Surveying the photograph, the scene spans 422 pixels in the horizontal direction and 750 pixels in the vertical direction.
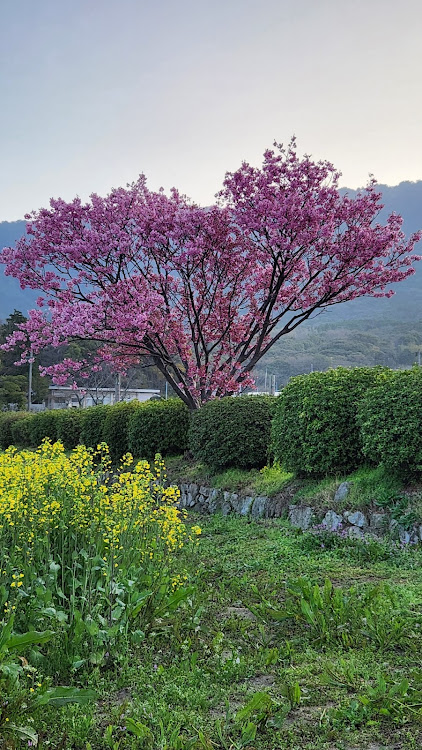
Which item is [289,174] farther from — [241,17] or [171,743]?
[171,743]

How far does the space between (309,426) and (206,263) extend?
5.43 metres

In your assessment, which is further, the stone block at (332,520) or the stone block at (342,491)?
the stone block at (342,491)

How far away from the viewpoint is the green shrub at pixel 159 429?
1205 cm

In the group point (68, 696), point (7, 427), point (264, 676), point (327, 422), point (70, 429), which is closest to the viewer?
point (68, 696)

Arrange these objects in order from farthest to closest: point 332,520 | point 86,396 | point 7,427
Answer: point 86,396
point 7,427
point 332,520

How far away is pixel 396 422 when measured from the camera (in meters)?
6.37

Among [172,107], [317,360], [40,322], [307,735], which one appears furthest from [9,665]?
[317,360]

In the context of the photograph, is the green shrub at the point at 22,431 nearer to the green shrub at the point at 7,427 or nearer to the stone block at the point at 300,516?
the green shrub at the point at 7,427

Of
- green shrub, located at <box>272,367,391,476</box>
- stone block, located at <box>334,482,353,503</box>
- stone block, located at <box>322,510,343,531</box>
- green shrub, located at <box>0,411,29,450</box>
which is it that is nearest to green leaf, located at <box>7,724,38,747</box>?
stone block, located at <box>322,510,343,531</box>

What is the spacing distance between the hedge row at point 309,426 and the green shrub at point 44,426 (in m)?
6.07

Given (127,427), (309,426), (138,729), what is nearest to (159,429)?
(127,427)

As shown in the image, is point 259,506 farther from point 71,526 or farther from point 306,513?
point 71,526

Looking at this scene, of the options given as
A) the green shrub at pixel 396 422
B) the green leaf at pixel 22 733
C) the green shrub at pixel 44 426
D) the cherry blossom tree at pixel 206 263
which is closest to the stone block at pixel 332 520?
the green shrub at pixel 396 422

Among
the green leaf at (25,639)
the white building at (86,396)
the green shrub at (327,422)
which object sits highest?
the white building at (86,396)
